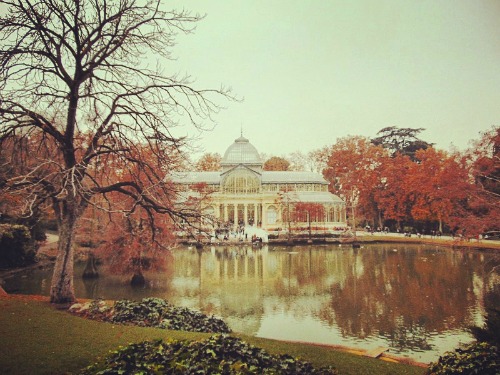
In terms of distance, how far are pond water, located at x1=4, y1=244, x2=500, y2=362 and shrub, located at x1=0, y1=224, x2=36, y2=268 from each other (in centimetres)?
108

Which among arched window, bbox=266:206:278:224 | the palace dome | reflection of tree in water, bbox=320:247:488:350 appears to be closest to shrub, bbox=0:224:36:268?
reflection of tree in water, bbox=320:247:488:350

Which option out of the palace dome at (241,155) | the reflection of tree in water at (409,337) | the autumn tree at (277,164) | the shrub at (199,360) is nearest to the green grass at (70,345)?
the shrub at (199,360)

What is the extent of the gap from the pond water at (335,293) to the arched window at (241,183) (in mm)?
24568

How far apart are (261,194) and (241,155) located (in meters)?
8.98

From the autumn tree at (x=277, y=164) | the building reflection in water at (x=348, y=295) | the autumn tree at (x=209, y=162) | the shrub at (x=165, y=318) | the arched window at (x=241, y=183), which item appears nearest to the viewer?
the shrub at (x=165, y=318)

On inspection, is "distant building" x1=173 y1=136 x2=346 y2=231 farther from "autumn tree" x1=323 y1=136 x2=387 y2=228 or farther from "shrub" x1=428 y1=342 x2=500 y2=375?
"shrub" x1=428 y1=342 x2=500 y2=375

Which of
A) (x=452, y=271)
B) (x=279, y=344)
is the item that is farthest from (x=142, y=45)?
(x=452, y=271)

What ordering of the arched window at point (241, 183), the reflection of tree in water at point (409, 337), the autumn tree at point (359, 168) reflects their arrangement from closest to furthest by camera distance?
1. the reflection of tree in water at point (409, 337)
2. the autumn tree at point (359, 168)
3. the arched window at point (241, 183)

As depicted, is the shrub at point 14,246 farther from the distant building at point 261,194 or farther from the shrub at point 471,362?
the distant building at point 261,194

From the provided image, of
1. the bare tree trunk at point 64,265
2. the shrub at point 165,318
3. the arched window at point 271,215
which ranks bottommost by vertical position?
the shrub at point 165,318

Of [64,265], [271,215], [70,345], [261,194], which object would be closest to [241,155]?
[261,194]

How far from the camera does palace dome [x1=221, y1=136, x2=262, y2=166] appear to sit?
57781 millimetres

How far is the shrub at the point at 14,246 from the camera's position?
2033cm

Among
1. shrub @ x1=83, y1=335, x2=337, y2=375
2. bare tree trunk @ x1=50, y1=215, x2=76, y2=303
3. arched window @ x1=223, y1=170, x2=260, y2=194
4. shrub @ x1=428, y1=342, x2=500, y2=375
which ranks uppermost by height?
arched window @ x1=223, y1=170, x2=260, y2=194
